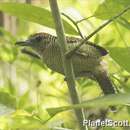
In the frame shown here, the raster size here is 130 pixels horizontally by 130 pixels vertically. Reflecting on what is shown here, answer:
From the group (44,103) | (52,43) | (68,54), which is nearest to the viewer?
(68,54)

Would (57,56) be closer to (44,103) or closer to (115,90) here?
(115,90)

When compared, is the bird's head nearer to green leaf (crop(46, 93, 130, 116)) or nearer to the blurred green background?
the blurred green background

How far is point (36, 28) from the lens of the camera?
4.92 ft

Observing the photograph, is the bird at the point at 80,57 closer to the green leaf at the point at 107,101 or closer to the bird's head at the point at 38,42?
the bird's head at the point at 38,42

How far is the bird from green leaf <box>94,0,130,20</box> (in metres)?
0.05

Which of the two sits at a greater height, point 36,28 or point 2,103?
point 36,28

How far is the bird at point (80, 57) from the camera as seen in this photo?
0.68m

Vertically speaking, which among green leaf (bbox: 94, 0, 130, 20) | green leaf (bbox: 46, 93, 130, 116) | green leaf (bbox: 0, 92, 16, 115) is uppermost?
green leaf (bbox: 94, 0, 130, 20)

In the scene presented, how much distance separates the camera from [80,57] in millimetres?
687

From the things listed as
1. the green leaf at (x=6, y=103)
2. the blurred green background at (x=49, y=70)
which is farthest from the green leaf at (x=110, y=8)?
the green leaf at (x=6, y=103)

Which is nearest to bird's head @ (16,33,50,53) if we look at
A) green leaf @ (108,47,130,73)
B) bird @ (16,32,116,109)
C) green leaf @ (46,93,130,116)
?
bird @ (16,32,116,109)

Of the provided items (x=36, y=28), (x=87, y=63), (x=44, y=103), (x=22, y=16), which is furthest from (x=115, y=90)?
(x=36, y=28)

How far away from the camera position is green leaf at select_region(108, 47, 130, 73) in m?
0.66

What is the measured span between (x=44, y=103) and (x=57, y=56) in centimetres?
69
